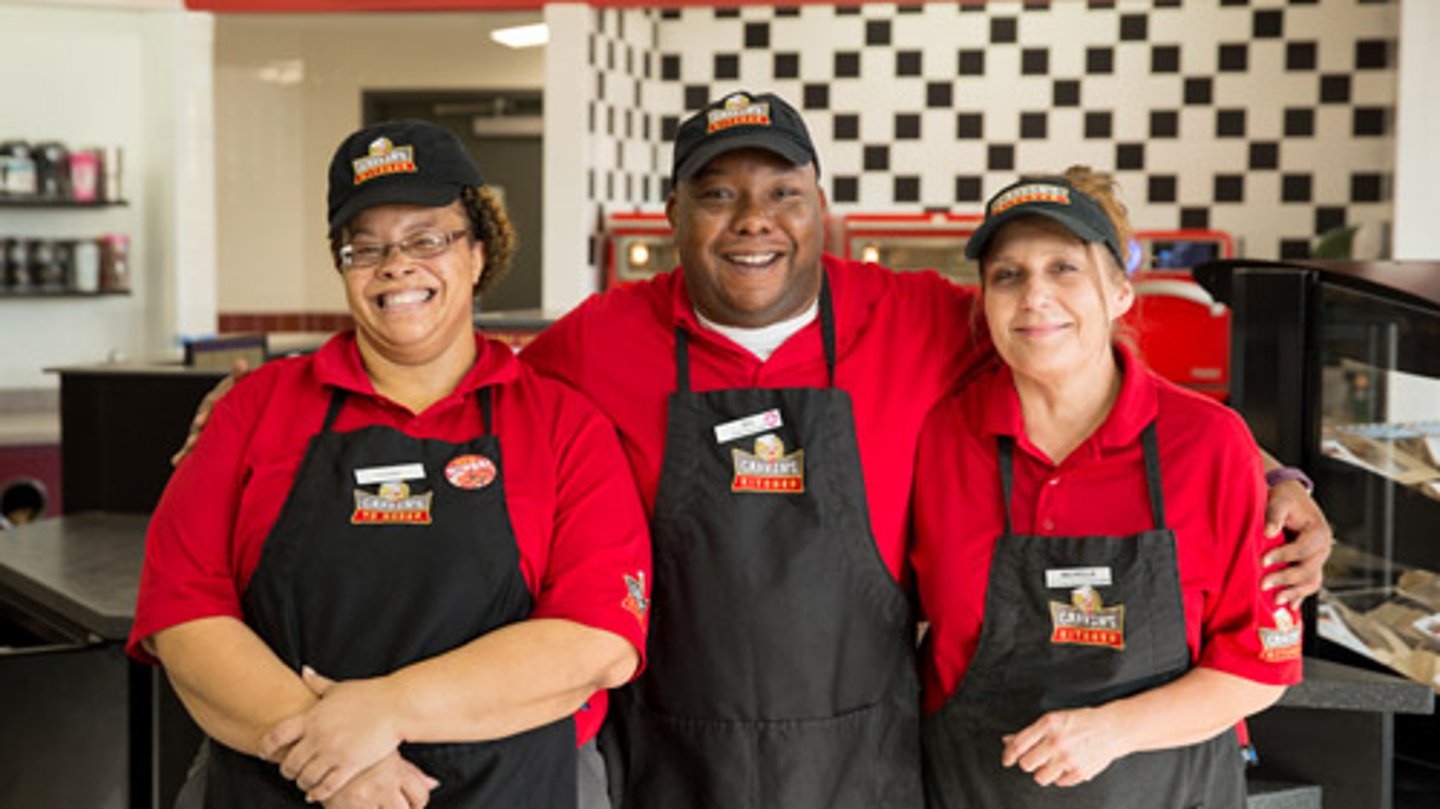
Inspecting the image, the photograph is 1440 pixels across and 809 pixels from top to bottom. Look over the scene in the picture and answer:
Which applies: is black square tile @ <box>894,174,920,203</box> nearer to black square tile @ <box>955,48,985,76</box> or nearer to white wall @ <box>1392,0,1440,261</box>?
black square tile @ <box>955,48,985,76</box>

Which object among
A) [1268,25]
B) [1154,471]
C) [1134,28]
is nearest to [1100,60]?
[1134,28]

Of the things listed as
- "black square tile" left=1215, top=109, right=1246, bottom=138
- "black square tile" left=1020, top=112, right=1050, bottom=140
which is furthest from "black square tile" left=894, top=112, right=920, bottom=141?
"black square tile" left=1215, top=109, right=1246, bottom=138

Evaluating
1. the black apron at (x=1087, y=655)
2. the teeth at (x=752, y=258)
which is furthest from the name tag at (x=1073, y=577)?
the teeth at (x=752, y=258)

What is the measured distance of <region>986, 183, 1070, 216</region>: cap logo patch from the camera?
204 centimetres

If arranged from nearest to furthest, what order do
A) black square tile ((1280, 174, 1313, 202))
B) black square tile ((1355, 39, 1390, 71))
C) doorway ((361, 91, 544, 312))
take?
black square tile ((1355, 39, 1390, 71)) < black square tile ((1280, 174, 1313, 202)) < doorway ((361, 91, 544, 312))

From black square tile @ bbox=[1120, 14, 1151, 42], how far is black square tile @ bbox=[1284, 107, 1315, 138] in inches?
28.2

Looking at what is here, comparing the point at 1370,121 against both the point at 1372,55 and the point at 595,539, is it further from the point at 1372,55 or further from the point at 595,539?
the point at 595,539

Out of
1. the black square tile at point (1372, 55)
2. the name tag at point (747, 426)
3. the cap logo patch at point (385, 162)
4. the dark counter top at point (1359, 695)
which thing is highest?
the black square tile at point (1372, 55)

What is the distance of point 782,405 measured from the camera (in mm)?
2195

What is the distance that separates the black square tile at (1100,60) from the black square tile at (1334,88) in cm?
92

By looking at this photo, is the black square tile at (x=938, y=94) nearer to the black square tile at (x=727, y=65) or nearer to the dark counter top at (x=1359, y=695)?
the black square tile at (x=727, y=65)

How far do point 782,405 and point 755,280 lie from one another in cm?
18

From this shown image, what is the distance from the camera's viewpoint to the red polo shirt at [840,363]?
2188 millimetres

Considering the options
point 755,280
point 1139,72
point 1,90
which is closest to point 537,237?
point 1,90
